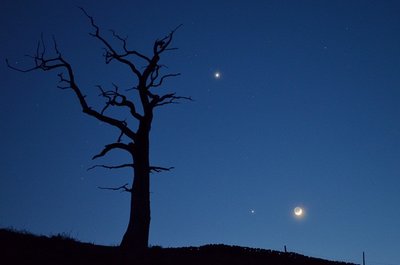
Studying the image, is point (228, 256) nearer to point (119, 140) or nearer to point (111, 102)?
point (119, 140)

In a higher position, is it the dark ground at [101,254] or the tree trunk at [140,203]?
the tree trunk at [140,203]

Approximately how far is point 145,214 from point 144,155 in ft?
8.33

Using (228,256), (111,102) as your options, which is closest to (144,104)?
(111,102)

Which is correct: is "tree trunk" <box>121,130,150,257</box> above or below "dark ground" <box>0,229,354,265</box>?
above

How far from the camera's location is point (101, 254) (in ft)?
46.8

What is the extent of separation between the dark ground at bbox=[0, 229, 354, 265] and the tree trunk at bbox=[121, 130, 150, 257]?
0.80 m

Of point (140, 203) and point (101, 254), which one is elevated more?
point (140, 203)

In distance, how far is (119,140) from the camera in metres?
19.4

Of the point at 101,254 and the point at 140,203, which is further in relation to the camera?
the point at 140,203

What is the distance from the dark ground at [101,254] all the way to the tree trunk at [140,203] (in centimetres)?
80

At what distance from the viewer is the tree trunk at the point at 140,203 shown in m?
17.4

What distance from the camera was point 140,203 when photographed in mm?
18094

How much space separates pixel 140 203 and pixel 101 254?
4040 millimetres

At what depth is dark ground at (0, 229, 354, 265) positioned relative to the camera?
1253 cm
